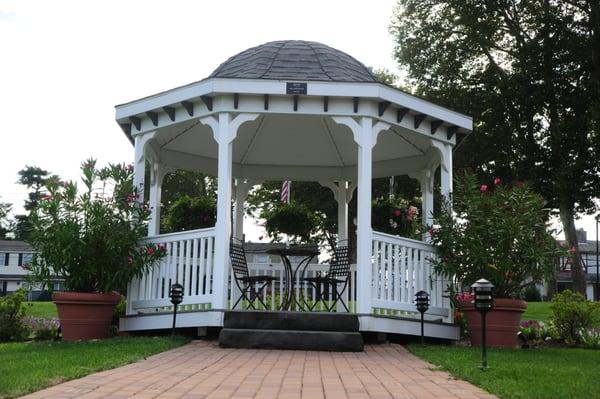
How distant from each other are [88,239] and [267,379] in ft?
13.5

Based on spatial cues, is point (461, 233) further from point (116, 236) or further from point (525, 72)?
point (525, 72)

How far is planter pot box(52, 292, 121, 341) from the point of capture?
8266 mm

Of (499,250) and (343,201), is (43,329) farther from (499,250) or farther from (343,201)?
(499,250)

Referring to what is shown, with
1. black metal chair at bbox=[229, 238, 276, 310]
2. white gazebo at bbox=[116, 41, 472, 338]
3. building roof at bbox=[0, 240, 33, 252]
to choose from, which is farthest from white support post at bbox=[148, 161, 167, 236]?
building roof at bbox=[0, 240, 33, 252]

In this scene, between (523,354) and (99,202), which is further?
(99,202)

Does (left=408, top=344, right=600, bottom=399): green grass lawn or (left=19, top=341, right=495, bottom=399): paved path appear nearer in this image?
(left=19, top=341, right=495, bottom=399): paved path

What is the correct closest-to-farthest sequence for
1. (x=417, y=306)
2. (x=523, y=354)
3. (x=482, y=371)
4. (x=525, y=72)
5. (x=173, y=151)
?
(x=482, y=371) → (x=523, y=354) → (x=417, y=306) → (x=173, y=151) → (x=525, y=72)

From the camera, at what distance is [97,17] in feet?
27.5

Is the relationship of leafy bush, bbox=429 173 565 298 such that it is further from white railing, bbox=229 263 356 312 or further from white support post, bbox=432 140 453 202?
white railing, bbox=229 263 356 312

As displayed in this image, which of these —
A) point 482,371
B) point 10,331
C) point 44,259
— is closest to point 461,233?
point 482,371

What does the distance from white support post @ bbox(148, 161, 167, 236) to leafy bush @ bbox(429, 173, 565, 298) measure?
4.00 metres

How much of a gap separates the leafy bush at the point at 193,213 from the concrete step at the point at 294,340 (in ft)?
14.5

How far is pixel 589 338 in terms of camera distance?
919 centimetres

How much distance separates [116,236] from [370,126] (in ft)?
10.9
